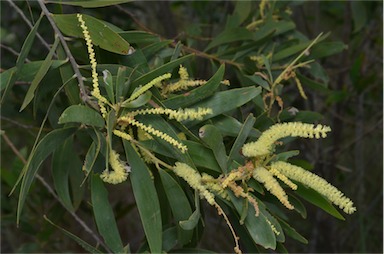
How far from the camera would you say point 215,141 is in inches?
29.8

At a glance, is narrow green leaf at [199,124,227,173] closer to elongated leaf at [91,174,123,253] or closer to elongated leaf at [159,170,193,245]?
elongated leaf at [159,170,193,245]

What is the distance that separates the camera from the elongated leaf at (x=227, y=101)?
0.82 meters

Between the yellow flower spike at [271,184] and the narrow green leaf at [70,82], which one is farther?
the narrow green leaf at [70,82]

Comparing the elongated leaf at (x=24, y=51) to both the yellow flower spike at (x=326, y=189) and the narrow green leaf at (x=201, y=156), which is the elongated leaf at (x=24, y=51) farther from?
the yellow flower spike at (x=326, y=189)

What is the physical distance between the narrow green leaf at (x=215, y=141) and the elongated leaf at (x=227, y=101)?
0.06 m

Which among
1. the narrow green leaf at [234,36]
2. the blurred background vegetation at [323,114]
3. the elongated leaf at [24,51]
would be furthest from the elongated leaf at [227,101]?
the blurred background vegetation at [323,114]

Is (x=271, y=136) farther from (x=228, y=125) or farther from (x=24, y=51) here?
(x=24, y=51)

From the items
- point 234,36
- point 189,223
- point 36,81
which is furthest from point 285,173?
point 234,36

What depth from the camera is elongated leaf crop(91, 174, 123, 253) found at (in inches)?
33.1

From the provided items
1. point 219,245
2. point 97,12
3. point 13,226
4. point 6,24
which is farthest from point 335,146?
point 13,226

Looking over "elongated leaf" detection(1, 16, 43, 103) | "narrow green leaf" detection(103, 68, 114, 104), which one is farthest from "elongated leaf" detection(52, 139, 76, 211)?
"narrow green leaf" detection(103, 68, 114, 104)

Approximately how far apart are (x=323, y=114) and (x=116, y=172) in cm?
164

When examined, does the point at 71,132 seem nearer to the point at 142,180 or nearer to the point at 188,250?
the point at 142,180

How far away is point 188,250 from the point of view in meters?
0.94
